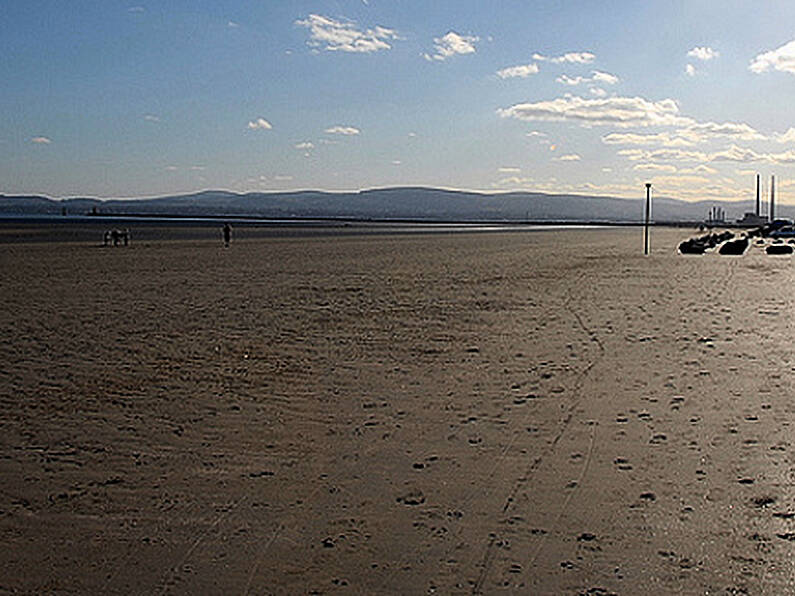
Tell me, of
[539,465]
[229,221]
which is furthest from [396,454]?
[229,221]

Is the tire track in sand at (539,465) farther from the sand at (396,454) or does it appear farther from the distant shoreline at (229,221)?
the distant shoreline at (229,221)

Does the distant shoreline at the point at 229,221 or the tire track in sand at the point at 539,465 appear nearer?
the tire track in sand at the point at 539,465

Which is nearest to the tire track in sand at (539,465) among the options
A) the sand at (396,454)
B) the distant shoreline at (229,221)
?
the sand at (396,454)

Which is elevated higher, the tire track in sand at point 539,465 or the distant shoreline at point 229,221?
the distant shoreline at point 229,221

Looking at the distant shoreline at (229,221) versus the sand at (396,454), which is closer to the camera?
the sand at (396,454)

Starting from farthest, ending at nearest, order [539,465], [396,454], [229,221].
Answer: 1. [229,221]
2. [396,454]
3. [539,465]

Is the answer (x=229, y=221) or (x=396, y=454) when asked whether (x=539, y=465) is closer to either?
(x=396, y=454)

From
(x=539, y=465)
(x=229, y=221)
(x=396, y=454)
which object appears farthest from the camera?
(x=229, y=221)

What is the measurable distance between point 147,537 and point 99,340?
7.57 metres

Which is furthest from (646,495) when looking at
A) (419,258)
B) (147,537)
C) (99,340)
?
(419,258)

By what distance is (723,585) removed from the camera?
4191 millimetres

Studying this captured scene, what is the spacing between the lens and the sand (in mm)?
4453

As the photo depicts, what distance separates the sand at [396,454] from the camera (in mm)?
4453

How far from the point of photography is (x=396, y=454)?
6.46 meters
